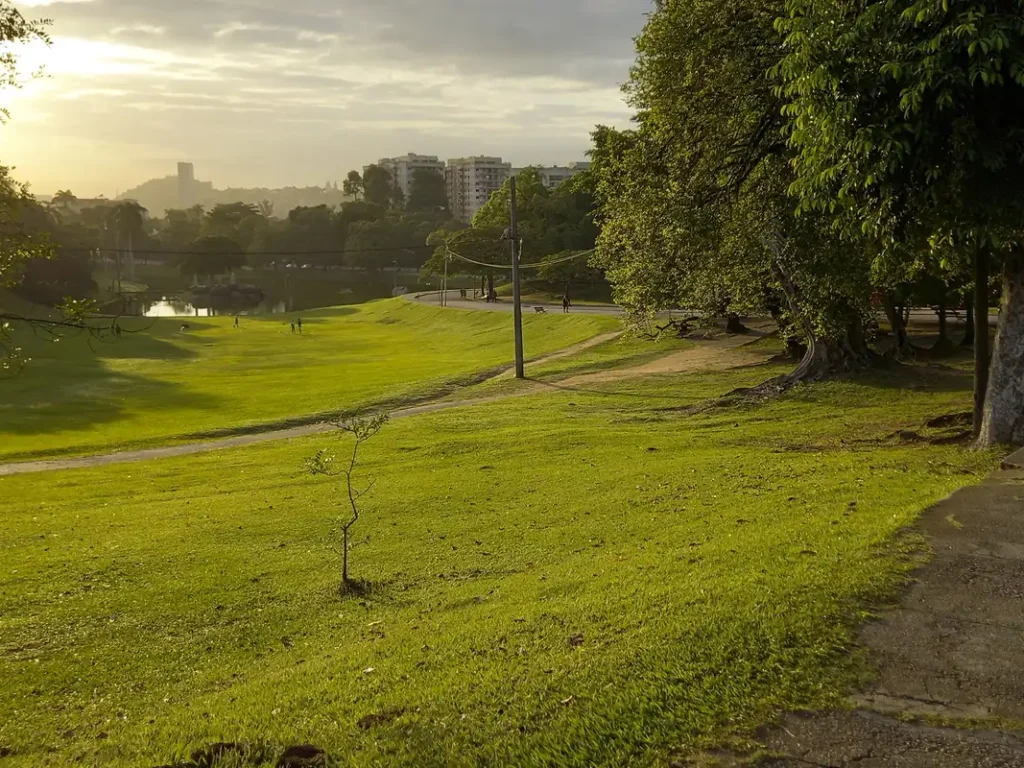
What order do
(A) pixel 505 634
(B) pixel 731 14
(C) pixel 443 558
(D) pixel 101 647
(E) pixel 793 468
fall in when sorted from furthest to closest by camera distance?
(B) pixel 731 14, (E) pixel 793 468, (C) pixel 443 558, (D) pixel 101 647, (A) pixel 505 634

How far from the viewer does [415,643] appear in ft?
26.8

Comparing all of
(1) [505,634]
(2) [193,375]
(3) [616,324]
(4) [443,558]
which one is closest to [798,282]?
(4) [443,558]

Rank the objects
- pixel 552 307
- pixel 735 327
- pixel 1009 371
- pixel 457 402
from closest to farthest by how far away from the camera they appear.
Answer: pixel 1009 371 → pixel 457 402 → pixel 735 327 → pixel 552 307

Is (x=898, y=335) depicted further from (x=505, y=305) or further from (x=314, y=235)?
(x=314, y=235)

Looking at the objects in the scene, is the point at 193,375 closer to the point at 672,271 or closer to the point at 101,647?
the point at 672,271

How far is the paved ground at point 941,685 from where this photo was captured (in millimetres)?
5016

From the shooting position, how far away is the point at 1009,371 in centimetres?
1402

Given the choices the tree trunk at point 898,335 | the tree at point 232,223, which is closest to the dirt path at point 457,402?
the tree trunk at point 898,335

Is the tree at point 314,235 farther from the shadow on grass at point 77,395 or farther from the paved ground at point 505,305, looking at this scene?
the shadow on grass at point 77,395

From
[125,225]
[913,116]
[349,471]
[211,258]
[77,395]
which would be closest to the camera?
[913,116]

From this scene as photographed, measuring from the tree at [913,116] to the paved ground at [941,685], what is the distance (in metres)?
5.14

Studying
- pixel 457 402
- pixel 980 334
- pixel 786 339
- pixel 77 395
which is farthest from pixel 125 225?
pixel 980 334

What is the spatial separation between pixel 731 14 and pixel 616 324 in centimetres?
3475

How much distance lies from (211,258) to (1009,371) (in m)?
157
